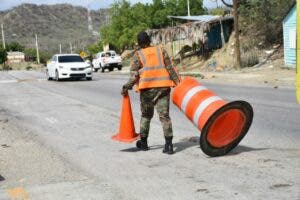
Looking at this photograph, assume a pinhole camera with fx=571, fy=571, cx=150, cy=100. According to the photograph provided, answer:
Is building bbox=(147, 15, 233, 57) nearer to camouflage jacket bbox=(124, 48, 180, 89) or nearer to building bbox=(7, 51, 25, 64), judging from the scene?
camouflage jacket bbox=(124, 48, 180, 89)

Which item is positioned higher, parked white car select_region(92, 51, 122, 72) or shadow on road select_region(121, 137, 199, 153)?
shadow on road select_region(121, 137, 199, 153)

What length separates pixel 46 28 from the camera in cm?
15938

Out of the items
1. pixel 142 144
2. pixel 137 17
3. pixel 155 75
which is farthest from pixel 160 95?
pixel 137 17

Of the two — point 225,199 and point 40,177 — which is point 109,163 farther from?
point 225,199

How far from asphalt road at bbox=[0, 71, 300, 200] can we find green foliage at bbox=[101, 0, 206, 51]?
53826 mm

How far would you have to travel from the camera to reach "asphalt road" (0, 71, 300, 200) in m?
6.08

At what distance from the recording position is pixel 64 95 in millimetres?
20953

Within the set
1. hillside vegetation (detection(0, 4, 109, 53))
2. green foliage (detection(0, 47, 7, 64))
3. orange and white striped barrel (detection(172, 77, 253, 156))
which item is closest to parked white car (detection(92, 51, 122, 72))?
orange and white striped barrel (detection(172, 77, 253, 156))

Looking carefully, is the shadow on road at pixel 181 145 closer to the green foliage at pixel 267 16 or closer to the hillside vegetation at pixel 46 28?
the green foliage at pixel 267 16

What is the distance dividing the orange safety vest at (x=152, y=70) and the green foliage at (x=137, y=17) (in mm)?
56821

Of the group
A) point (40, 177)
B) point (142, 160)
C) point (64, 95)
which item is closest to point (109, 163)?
point (142, 160)

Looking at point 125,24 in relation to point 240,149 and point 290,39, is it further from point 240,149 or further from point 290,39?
point 240,149

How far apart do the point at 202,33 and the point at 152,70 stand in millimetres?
29763

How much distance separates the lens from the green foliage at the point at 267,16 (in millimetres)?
34156
